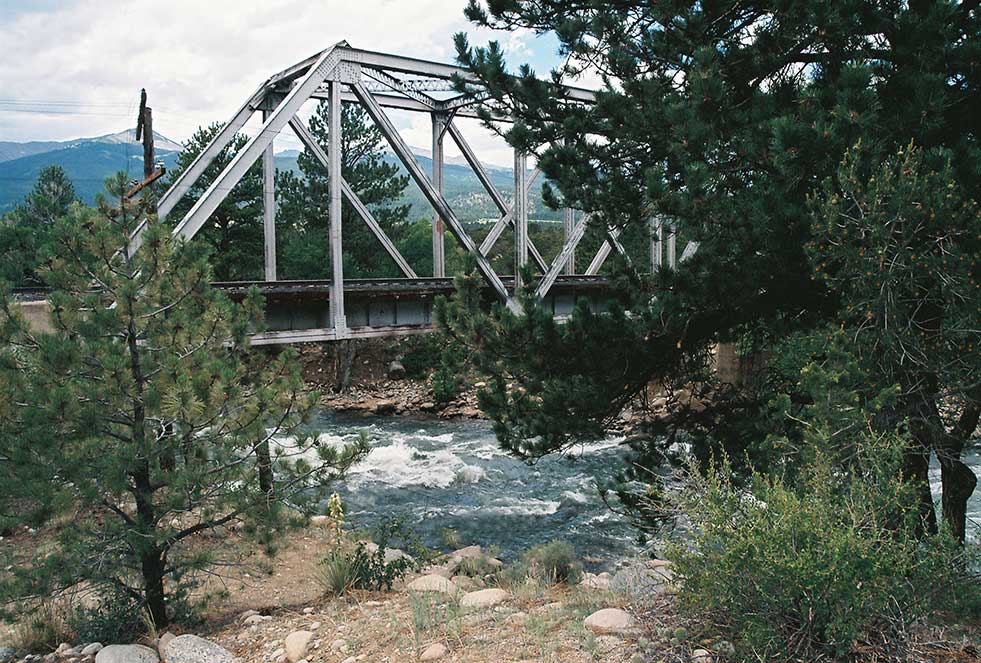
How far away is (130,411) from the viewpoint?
17.4 ft

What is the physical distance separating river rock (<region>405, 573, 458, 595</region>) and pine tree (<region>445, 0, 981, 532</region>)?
1.53 metres

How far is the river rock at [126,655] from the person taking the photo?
15.4 feet

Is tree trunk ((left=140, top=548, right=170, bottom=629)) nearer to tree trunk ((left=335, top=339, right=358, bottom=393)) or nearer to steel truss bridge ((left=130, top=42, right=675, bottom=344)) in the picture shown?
steel truss bridge ((left=130, top=42, right=675, bottom=344))

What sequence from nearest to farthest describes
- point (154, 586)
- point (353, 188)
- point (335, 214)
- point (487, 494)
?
point (154, 586)
point (487, 494)
point (335, 214)
point (353, 188)

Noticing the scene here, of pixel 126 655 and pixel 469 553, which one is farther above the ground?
pixel 126 655

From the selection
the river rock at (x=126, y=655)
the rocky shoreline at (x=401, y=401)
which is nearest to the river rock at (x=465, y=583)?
the river rock at (x=126, y=655)

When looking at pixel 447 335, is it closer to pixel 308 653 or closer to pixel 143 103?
pixel 308 653

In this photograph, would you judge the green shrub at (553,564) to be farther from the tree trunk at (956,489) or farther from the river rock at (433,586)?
the tree trunk at (956,489)

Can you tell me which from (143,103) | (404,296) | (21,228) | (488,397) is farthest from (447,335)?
(21,228)

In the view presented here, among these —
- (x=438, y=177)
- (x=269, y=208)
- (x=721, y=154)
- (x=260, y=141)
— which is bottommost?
(x=721, y=154)

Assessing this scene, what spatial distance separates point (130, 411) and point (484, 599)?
2600mm

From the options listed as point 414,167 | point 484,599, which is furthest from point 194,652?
point 414,167

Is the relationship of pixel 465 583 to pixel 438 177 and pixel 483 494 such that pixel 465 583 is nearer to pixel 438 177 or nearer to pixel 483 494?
pixel 483 494

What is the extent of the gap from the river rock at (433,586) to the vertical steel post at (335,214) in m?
10.1
